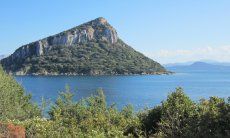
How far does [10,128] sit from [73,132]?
151 inches

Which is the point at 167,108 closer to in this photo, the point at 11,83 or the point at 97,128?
the point at 97,128

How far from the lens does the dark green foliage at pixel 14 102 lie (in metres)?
51.5

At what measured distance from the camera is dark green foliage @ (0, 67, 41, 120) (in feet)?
169

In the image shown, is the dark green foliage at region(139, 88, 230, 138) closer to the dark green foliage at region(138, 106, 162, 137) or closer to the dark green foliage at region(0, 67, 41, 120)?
the dark green foliage at region(138, 106, 162, 137)

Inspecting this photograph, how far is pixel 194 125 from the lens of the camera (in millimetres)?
16297

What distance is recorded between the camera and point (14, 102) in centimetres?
5678

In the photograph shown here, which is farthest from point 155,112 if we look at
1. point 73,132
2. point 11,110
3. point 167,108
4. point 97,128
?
point 11,110

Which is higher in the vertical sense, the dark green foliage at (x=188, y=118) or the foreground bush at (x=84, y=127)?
the dark green foliage at (x=188, y=118)

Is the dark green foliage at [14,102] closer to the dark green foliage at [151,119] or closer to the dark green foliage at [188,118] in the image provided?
the dark green foliage at [151,119]

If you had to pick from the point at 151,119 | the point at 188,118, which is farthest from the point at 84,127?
the point at 188,118

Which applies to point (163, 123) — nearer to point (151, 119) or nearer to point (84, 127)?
point (151, 119)

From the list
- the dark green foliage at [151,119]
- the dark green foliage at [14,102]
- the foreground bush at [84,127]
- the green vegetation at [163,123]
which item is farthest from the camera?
the dark green foliage at [14,102]

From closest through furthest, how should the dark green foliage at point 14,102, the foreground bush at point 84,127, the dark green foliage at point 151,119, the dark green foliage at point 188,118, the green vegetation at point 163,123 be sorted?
the dark green foliage at point 188,118 → the green vegetation at point 163,123 → the foreground bush at point 84,127 → the dark green foliage at point 151,119 → the dark green foliage at point 14,102

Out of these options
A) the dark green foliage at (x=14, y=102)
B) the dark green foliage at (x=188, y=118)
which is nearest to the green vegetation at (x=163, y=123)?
the dark green foliage at (x=188, y=118)
